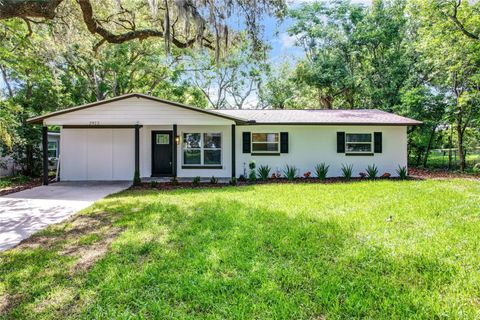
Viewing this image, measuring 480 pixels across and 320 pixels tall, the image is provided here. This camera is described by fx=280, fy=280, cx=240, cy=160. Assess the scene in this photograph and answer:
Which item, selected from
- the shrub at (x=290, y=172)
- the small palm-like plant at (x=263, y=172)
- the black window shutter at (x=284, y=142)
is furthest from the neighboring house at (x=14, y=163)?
the shrub at (x=290, y=172)

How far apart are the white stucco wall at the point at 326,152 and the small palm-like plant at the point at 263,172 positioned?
0.23 meters

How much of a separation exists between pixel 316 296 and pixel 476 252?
2.51 m

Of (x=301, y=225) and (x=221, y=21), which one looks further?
(x=221, y=21)

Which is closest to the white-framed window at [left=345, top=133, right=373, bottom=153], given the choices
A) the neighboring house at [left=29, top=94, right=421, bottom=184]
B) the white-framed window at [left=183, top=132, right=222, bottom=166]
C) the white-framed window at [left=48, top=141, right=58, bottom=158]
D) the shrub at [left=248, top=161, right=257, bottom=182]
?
the neighboring house at [left=29, top=94, right=421, bottom=184]

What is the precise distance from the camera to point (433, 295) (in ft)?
9.21

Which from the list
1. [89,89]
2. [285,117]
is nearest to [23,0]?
[285,117]

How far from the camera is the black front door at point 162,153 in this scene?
1277 centimetres

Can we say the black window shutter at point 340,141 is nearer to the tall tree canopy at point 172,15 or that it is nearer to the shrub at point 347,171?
the shrub at point 347,171

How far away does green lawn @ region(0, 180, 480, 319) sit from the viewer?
8.95ft

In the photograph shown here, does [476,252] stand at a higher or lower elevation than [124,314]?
higher

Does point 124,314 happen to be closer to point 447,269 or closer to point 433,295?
point 433,295

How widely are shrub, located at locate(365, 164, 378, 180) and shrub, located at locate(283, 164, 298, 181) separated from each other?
3.13 m

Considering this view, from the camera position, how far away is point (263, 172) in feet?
39.8

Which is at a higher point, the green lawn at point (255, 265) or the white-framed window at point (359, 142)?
the white-framed window at point (359, 142)
